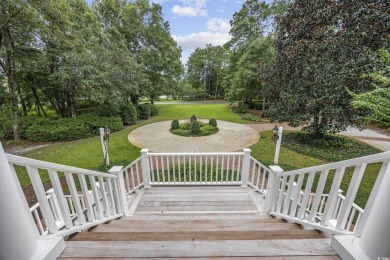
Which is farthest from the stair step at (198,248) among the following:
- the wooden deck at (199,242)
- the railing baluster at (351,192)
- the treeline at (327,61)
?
the treeline at (327,61)

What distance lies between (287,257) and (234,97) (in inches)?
610

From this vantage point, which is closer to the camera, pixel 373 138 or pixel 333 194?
pixel 333 194

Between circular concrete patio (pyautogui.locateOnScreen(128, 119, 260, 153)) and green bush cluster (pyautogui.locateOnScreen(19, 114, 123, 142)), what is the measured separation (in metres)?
2.05

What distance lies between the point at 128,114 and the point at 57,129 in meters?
4.18

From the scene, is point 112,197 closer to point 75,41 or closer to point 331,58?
point 331,58

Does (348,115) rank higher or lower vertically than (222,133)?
higher

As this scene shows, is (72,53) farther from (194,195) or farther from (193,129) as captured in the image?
(194,195)

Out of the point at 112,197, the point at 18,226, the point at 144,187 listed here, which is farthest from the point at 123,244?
the point at 144,187

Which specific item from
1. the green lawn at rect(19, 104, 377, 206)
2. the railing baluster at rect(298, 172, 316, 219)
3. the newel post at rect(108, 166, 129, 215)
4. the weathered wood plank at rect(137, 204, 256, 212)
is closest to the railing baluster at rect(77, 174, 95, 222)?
the newel post at rect(108, 166, 129, 215)

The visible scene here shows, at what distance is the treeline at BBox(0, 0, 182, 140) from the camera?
6586 mm

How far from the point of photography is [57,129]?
7785 millimetres

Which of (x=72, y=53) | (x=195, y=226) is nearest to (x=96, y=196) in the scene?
(x=195, y=226)

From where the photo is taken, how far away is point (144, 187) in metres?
3.57

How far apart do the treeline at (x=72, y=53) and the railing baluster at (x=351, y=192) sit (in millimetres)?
9205
